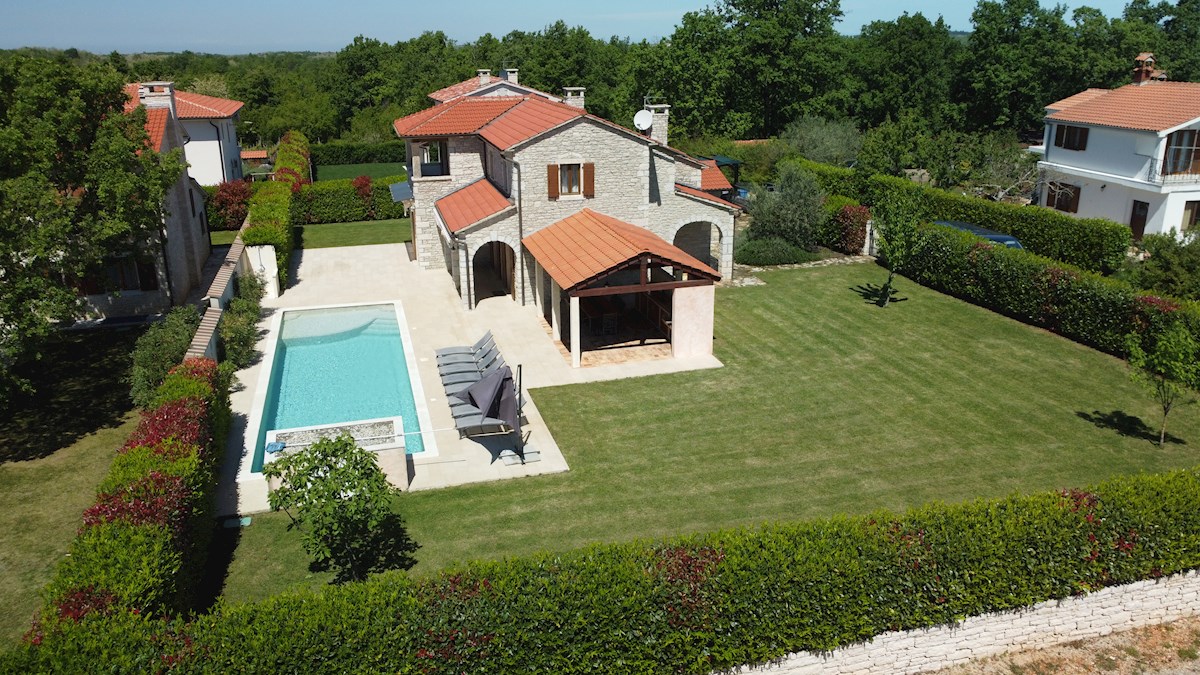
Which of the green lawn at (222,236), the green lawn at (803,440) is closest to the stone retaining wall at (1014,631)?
the green lawn at (803,440)

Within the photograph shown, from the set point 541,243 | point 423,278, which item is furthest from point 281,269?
point 541,243

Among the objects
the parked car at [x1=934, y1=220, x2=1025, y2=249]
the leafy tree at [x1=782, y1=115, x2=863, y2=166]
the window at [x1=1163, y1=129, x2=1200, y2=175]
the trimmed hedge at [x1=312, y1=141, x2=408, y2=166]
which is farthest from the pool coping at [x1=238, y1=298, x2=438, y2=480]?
the trimmed hedge at [x1=312, y1=141, x2=408, y2=166]

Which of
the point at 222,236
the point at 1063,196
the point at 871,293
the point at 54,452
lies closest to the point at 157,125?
the point at 222,236

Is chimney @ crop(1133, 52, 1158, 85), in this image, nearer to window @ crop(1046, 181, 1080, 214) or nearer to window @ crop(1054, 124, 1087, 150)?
window @ crop(1054, 124, 1087, 150)

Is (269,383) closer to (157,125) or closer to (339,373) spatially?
(339,373)

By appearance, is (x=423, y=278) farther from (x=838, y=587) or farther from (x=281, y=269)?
(x=838, y=587)

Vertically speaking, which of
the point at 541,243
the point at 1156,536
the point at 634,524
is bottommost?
the point at 634,524
